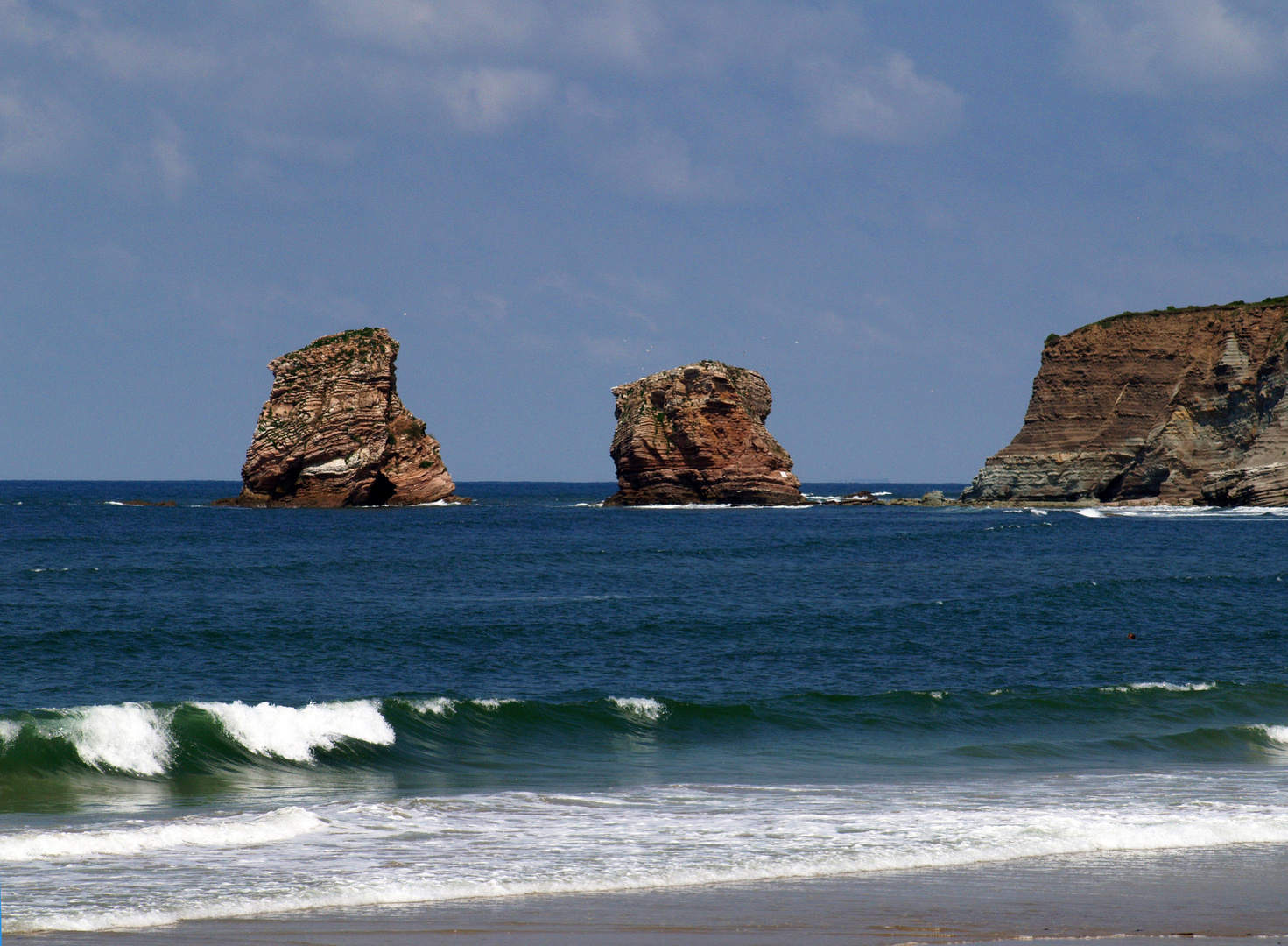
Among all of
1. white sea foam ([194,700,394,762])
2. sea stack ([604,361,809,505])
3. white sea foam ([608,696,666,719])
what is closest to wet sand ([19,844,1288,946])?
white sea foam ([194,700,394,762])

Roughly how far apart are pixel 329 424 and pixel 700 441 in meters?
28.0

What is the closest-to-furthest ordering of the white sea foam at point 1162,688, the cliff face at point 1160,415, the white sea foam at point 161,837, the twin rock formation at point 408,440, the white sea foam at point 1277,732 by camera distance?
the white sea foam at point 161,837
the white sea foam at point 1277,732
the white sea foam at point 1162,688
the twin rock formation at point 408,440
the cliff face at point 1160,415

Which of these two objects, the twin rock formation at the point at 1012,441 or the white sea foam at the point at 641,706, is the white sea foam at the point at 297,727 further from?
the twin rock formation at the point at 1012,441

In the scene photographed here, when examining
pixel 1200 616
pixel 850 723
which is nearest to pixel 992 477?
pixel 1200 616

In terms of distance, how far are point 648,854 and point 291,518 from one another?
60522 millimetres

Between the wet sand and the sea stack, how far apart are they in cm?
7689

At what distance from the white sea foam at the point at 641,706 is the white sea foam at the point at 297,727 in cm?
371

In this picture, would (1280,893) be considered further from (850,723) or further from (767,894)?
(850,723)

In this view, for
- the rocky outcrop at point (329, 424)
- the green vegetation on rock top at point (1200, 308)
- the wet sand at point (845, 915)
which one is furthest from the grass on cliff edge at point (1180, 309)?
the wet sand at point (845, 915)

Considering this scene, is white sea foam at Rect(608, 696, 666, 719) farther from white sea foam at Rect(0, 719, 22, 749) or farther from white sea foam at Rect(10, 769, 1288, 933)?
white sea foam at Rect(0, 719, 22, 749)

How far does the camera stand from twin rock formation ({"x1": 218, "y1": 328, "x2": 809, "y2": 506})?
76.1 meters

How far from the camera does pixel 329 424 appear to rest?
247 feet

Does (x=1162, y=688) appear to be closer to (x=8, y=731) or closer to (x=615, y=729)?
(x=615, y=729)

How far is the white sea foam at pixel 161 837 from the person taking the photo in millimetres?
10266
